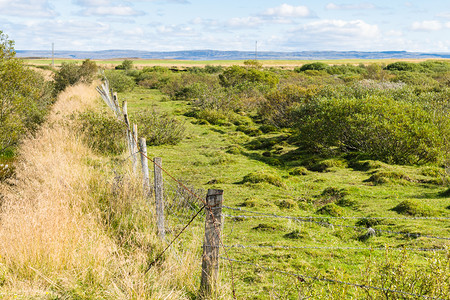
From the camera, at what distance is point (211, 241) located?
15.6 feet

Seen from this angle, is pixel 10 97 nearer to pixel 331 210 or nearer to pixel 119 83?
pixel 331 210

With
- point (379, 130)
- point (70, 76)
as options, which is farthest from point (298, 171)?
point (70, 76)

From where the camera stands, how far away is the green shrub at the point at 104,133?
15.6 meters

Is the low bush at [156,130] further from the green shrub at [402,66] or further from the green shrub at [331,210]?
the green shrub at [402,66]

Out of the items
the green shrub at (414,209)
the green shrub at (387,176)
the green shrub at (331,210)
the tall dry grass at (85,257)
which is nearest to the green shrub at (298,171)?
the green shrub at (387,176)

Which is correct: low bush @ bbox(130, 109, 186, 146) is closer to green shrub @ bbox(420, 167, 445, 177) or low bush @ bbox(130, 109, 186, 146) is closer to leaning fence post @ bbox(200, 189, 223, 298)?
green shrub @ bbox(420, 167, 445, 177)

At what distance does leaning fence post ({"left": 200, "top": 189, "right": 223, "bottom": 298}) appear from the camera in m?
4.57

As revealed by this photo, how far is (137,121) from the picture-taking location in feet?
65.7

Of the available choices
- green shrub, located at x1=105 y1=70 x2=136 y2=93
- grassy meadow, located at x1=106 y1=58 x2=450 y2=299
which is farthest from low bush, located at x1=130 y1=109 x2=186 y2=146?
green shrub, located at x1=105 y1=70 x2=136 y2=93

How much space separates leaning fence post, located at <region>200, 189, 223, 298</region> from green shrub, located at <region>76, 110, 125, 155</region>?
36.6ft

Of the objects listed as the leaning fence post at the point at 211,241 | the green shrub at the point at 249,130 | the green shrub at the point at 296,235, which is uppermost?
the leaning fence post at the point at 211,241

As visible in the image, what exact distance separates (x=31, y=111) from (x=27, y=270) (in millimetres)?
15886

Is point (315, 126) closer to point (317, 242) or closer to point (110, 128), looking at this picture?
point (110, 128)

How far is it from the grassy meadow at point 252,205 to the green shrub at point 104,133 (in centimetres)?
6
